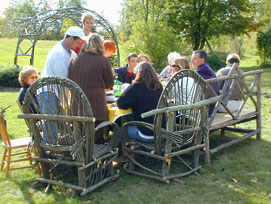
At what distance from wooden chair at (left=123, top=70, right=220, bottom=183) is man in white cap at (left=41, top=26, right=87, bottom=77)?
1.08 meters

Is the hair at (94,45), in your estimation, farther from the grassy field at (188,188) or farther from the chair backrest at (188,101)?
the grassy field at (188,188)

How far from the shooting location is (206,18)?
21906 millimetres

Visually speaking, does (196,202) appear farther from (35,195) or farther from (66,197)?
(35,195)

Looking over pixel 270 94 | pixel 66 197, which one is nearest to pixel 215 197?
pixel 66 197

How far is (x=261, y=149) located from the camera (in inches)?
188

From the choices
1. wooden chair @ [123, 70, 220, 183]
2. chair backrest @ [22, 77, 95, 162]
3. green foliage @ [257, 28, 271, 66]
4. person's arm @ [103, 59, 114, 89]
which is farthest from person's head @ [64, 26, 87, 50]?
green foliage @ [257, 28, 271, 66]

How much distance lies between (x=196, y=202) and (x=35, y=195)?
5.60 feet

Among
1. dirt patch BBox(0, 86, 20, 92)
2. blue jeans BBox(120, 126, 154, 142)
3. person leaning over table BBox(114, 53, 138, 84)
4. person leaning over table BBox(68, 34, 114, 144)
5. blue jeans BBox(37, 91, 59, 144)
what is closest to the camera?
blue jeans BBox(37, 91, 59, 144)

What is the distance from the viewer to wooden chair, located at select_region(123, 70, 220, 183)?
11.0 feet

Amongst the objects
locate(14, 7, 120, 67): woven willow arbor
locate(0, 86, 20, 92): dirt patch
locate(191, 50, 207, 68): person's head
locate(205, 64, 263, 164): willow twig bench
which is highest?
locate(14, 7, 120, 67): woven willow arbor

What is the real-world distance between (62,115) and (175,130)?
4.33 feet

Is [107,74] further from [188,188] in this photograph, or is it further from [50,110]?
[188,188]

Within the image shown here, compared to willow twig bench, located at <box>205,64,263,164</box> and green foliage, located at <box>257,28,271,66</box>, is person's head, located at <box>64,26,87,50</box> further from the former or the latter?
green foliage, located at <box>257,28,271,66</box>

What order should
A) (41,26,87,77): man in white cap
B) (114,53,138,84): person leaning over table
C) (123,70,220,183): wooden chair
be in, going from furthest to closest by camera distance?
(114,53,138,84): person leaning over table < (41,26,87,77): man in white cap < (123,70,220,183): wooden chair
